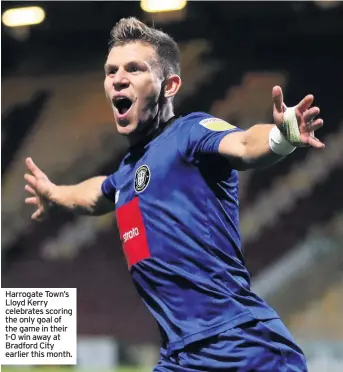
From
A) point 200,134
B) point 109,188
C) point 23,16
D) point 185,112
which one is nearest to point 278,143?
point 200,134

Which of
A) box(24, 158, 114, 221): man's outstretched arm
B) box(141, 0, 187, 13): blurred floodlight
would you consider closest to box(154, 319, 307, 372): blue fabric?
box(24, 158, 114, 221): man's outstretched arm

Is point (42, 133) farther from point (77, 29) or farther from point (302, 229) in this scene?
point (302, 229)

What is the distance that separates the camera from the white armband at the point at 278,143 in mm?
1189

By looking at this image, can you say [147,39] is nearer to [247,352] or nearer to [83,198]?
[83,198]

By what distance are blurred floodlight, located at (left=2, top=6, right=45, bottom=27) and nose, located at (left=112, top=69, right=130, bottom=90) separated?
3.64 feet

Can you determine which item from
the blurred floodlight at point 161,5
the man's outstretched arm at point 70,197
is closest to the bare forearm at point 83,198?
the man's outstretched arm at point 70,197

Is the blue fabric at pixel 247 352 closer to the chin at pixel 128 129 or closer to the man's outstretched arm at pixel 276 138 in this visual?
the man's outstretched arm at pixel 276 138

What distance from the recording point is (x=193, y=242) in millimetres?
1368

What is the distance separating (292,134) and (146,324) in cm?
231

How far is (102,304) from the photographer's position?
325 centimetres

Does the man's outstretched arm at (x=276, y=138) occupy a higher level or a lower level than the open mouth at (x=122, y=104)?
lower

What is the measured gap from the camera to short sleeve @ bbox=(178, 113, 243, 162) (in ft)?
4.24

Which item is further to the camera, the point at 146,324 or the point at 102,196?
the point at 146,324

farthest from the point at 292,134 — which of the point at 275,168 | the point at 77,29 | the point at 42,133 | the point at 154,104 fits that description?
the point at 275,168
